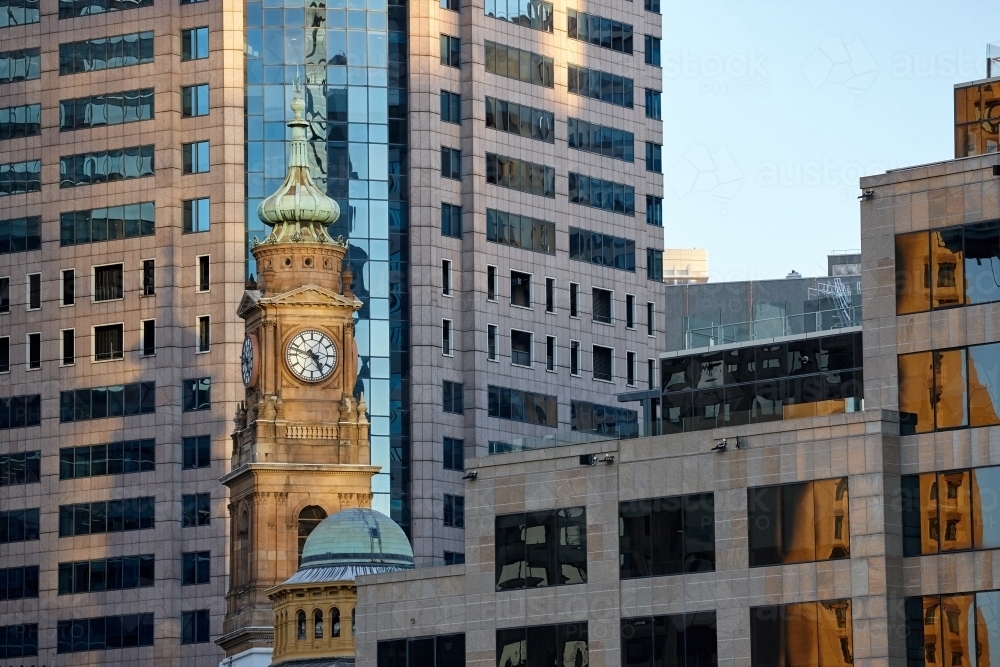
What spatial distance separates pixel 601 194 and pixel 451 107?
443 inches

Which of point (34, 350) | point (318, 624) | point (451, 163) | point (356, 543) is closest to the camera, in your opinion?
point (318, 624)

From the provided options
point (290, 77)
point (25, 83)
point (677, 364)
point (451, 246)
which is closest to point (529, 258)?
point (451, 246)

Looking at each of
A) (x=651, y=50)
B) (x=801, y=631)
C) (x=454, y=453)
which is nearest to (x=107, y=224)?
(x=454, y=453)

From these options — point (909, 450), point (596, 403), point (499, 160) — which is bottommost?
point (909, 450)

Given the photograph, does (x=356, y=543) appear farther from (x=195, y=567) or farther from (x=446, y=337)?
(x=446, y=337)

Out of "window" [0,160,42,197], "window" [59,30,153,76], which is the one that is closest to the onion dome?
"window" [59,30,153,76]

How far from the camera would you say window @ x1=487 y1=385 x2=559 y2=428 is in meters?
174

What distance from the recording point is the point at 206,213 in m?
175

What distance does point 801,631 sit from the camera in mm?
90000

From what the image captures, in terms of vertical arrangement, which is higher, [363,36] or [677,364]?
[363,36]

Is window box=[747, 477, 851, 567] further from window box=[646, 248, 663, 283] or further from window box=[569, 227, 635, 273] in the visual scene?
window box=[646, 248, 663, 283]

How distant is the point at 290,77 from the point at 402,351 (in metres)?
16.5

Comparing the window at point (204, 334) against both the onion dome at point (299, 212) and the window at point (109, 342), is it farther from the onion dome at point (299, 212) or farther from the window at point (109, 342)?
the onion dome at point (299, 212)

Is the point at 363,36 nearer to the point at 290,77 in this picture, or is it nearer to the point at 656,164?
the point at 290,77
